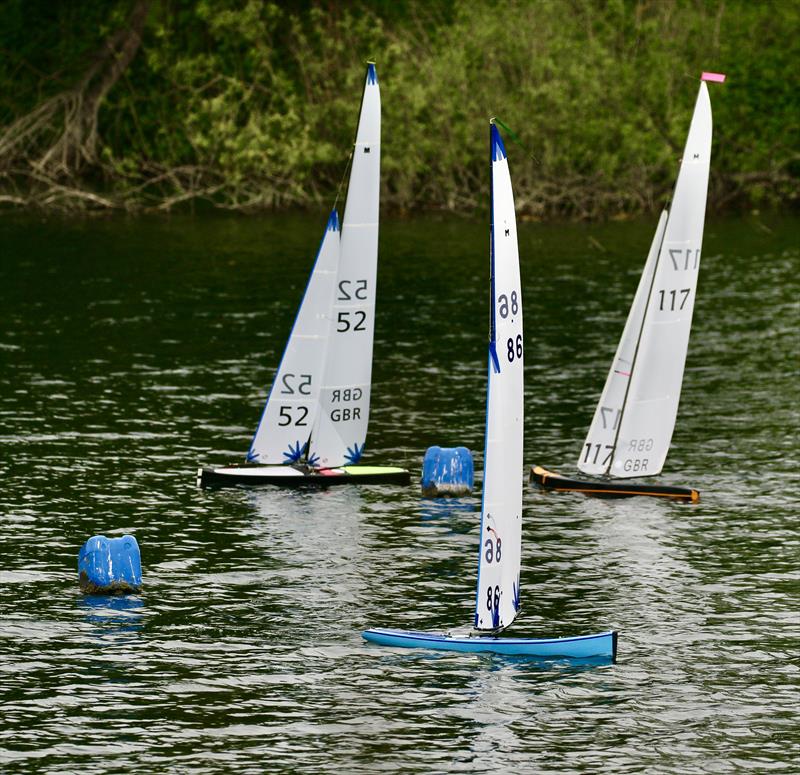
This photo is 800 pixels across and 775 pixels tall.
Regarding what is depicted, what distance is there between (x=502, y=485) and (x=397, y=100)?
70.7 meters

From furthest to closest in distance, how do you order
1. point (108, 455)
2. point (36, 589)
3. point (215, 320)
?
point (215, 320)
point (108, 455)
point (36, 589)

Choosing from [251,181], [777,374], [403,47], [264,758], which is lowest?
[264,758]

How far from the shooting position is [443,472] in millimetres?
36406

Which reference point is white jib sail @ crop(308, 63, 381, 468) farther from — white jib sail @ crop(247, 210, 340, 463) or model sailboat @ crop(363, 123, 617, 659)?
model sailboat @ crop(363, 123, 617, 659)

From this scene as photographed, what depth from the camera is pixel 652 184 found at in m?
97.8

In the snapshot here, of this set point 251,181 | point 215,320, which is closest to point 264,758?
point 215,320

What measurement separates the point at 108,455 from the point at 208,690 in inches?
614

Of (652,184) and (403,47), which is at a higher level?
(403,47)

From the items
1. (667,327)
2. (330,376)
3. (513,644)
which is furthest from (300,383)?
(513,644)

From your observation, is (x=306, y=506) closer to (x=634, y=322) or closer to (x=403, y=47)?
(x=634, y=322)

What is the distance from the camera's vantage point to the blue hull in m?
26.0

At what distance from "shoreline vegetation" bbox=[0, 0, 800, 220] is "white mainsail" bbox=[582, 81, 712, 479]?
53882 mm

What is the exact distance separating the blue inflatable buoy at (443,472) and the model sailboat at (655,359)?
1.76m

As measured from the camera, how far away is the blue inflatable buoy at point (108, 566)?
2892 centimetres
